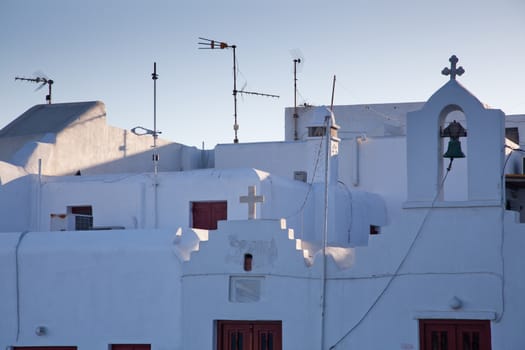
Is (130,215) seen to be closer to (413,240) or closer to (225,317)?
(225,317)

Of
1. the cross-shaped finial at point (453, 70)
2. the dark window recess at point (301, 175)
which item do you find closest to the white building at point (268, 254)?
the cross-shaped finial at point (453, 70)

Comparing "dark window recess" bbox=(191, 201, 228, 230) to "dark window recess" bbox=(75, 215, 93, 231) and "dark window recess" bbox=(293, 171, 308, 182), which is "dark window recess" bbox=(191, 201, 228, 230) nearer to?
"dark window recess" bbox=(75, 215, 93, 231)

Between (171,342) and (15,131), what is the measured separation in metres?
11.7

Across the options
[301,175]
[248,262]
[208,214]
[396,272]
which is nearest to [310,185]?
[208,214]

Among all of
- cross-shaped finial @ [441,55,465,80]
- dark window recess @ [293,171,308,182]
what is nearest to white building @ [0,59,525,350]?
cross-shaped finial @ [441,55,465,80]

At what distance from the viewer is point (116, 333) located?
74.4 feet

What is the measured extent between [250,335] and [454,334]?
13.0 feet

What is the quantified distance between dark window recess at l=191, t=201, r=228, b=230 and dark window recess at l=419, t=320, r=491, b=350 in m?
8.39

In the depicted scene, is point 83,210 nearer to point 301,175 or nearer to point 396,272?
point 301,175

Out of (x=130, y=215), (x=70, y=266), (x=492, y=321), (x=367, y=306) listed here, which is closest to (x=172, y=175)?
(x=130, y=215)

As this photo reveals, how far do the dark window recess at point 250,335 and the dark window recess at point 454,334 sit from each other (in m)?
2.90

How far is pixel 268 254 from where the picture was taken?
21.4 m

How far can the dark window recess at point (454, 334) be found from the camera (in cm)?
1958

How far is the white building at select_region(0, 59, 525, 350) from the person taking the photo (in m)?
19.8
